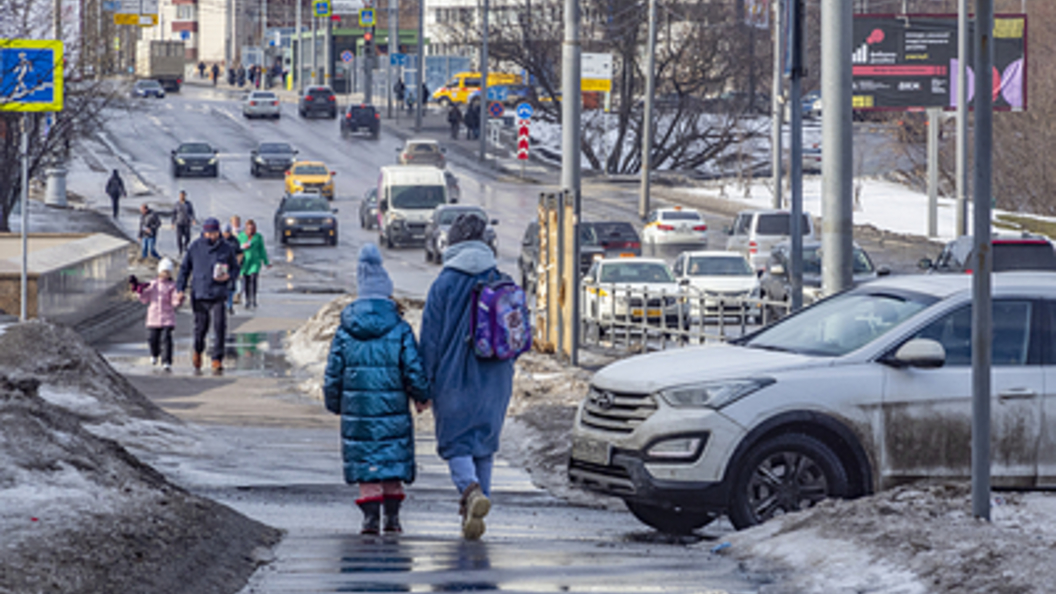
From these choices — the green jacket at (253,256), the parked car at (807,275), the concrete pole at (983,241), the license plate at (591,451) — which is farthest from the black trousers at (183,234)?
the concrete pole at (983,241)

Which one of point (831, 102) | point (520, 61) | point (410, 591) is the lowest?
point (410, 591)

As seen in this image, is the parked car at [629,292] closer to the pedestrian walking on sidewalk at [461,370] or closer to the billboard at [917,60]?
the pedestrian walking on sidewalk at [461,370]

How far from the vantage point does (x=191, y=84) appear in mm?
111812

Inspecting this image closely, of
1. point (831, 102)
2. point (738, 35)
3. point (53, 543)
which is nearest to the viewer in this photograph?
point (53, 543)

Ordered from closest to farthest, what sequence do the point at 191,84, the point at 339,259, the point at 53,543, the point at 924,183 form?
the point at 53,543
the point at 339,259
the point at 924,183
the point at 191,84

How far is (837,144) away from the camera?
1084cm

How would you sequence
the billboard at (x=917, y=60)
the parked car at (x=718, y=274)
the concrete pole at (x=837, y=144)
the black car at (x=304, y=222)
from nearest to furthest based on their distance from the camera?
the concrete pole at (x=837, y=144), the parked car at (x=718, y=274), the billboard at (x=917, y=60), the black car at (x=304, y=222)

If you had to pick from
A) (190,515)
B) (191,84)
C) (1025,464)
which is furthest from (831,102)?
(191,84)

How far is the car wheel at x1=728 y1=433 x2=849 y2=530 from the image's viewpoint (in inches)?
298

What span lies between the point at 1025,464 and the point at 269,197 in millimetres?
47579

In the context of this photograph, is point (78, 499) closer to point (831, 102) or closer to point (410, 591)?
point (410, 591)

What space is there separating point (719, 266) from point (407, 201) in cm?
1612

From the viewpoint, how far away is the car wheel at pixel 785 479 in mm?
7566

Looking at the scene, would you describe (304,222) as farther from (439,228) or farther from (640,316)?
(640,316)
